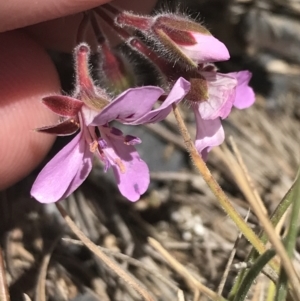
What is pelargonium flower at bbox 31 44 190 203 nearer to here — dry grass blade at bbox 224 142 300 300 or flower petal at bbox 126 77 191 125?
flower petal at bbox 126 77 191 125

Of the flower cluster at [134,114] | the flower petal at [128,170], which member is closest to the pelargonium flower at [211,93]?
the flower cluster at [134,114]

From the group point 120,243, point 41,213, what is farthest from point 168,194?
point 41,213

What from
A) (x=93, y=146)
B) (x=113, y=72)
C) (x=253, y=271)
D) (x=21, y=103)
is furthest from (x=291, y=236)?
(x=21, y=103)

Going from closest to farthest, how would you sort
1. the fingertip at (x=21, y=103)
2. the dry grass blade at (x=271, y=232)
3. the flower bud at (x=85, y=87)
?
the dry grass blade at (x=271, y=232), the flower bud at (x=85, y=87), the fingertip at (x=21, y=103)

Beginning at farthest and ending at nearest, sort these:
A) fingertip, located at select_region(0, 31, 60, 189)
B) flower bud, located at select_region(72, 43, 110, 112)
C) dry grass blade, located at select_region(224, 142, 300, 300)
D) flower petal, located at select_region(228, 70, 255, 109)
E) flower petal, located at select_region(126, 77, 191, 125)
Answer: fingertip, located at select_region(0, 31, 60, 189) → flower petal, located at select_region(228, 70, 255, 109) → flower bud, located at select_region(72, 43, 110, 112) → flower petal, located at select_region(126, 77, 191, 125) → dry grass blade, located at select_region(224, 142, 300, 300)

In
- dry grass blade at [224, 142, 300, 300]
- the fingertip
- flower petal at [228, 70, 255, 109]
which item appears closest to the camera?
dry grass blade at [224, 142, 300, 300]

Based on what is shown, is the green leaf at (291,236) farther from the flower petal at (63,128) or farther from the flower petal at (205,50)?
the flower petal at (63,128)

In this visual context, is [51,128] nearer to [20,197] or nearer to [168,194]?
[20,197]

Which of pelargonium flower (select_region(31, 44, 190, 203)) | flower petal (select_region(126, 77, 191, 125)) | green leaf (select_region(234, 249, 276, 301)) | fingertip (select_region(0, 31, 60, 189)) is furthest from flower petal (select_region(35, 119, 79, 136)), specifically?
green leaf (select_region(234, 249, 276, 301))
